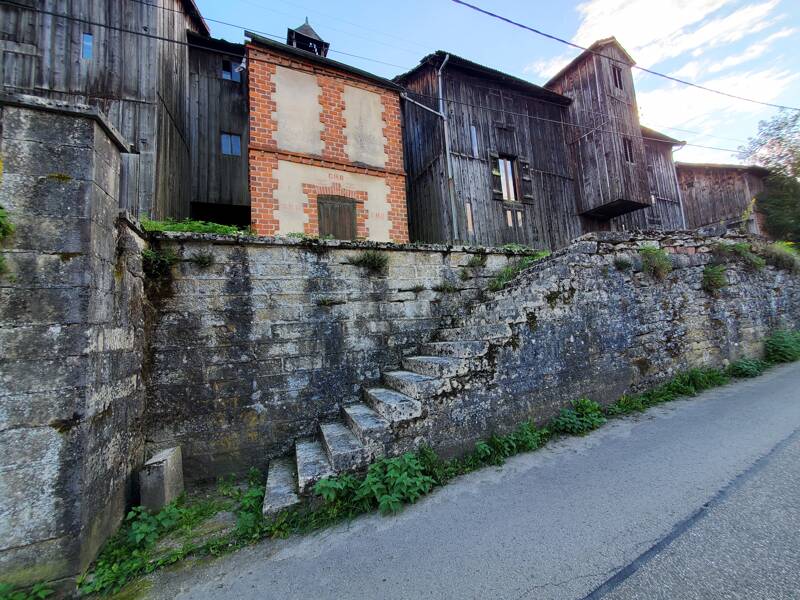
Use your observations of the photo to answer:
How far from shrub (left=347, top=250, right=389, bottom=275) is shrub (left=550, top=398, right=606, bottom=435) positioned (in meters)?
2.88

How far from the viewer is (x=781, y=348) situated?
6188 millimetres

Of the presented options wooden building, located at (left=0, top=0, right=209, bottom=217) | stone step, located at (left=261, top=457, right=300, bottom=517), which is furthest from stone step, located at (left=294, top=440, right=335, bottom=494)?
wooden building, located at (left=0, top=0, right=209, bottom=217)

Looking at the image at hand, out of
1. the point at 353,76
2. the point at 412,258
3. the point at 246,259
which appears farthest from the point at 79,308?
the point at 353,76

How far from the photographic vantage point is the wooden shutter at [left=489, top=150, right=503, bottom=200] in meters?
9.94

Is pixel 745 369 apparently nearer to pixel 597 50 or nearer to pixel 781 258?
pixel 781 258

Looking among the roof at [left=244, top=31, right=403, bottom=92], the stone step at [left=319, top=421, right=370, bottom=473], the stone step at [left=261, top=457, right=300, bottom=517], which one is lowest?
the stone step at [left=261, top=457, right=300, bottom=517]

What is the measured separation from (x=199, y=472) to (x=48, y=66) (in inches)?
358

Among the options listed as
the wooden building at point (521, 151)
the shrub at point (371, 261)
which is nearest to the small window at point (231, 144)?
the wooden building at point (521, 151)

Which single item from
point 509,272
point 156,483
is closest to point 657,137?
point 509,272

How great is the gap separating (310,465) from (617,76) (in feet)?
50.3

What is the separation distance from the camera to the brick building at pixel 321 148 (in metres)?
6.58

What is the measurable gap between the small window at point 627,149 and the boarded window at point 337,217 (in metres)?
→ 10.0

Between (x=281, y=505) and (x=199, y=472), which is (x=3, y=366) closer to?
(x=199, y=472)

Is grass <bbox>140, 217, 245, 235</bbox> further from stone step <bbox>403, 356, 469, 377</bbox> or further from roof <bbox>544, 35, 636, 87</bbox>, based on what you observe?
roof <bbox>544, 35, 636, 87</bbox>
